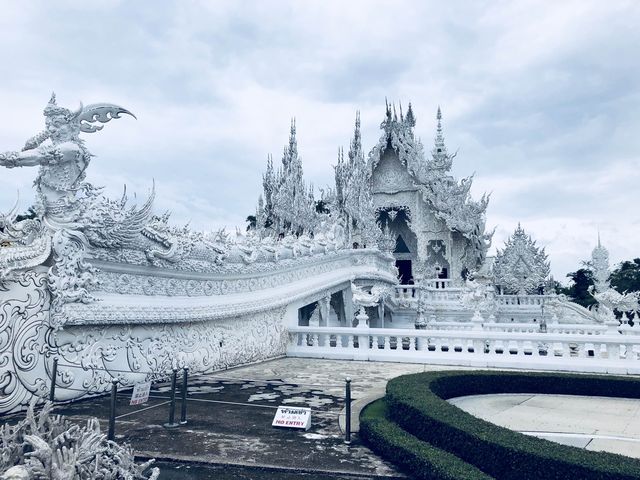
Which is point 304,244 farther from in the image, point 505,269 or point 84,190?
point 505,269

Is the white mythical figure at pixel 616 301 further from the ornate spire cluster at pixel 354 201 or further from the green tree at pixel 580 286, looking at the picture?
the green tree at pixel 580 286

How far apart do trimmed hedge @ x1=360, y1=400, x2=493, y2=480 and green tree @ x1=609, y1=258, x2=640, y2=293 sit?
111 feet

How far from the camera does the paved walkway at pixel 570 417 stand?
4.64m

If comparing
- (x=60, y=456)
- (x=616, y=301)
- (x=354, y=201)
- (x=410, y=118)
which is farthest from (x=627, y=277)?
(x=60, y=456)

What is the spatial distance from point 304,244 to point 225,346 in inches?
186

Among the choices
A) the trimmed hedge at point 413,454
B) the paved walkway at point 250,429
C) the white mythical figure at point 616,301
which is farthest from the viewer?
the white mythical figure at point 616,301

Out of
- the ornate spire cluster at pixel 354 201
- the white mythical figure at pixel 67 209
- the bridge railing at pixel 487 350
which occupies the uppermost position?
the ornate spire cluster at pixel 354 201

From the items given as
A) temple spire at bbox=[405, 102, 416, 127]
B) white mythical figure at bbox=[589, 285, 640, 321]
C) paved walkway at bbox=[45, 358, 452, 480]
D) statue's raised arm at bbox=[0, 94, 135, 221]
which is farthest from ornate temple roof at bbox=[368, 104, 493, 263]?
statue's raised arm at bbox=[0, 94, 135, 221]

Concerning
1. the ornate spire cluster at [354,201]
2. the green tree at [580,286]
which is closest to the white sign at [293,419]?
the ornate spire cluster at [354,201]

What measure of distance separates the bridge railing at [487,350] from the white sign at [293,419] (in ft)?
19.8

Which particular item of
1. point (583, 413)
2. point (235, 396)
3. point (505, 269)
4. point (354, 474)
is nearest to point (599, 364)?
point (583, 413)

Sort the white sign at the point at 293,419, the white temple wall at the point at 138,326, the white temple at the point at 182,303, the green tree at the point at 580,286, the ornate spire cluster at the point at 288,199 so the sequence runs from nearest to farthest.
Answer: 1. the white sign at the point at 293,419
2. the white temple wall at the point at 138,326
3. the white temple at the point at 182,303
4. the ornate spire cluster at the point at 288,199
5. the green tree at the point at 580,286

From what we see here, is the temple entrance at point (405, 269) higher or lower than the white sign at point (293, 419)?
higher

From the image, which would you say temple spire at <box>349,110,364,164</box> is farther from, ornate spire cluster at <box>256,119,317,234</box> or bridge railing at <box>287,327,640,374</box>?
bridge railing at <box>287,327,640,374</box>
